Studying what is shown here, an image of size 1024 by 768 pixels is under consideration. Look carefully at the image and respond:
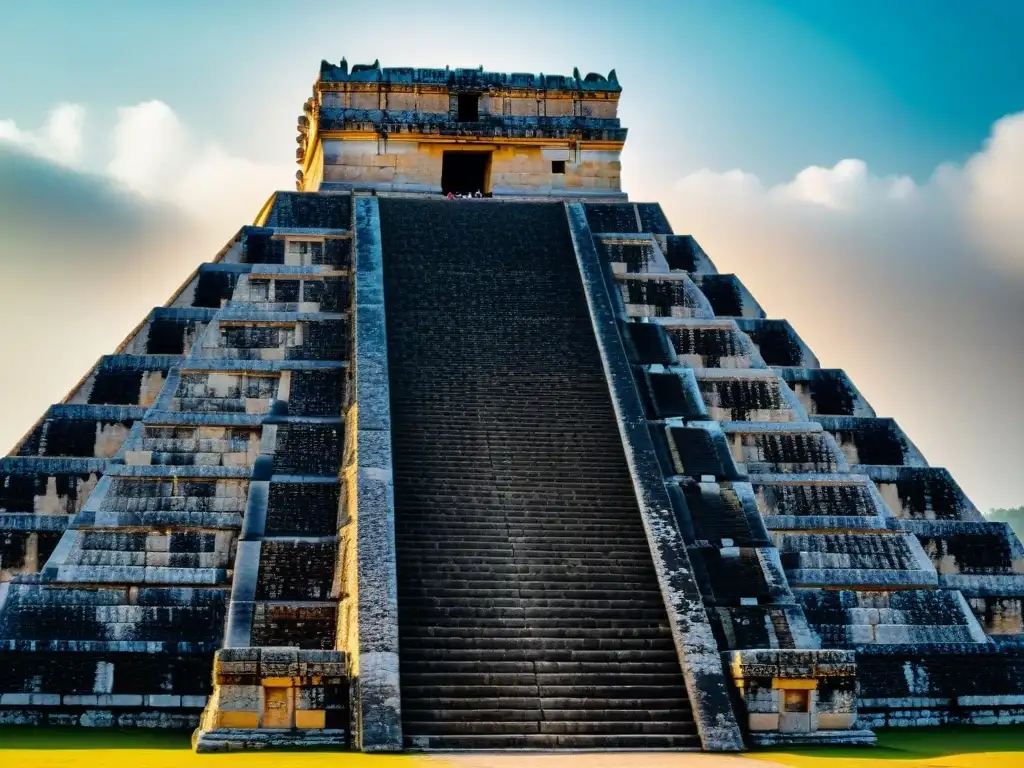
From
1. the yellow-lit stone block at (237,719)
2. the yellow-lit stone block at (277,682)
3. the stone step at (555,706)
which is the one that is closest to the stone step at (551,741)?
the stone step at (555,706)

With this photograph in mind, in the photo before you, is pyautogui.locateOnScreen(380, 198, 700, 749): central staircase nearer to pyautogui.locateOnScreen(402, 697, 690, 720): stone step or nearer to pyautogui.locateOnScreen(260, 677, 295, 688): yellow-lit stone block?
pyautogui.locateOnScreen(402, 697, 690, 720): stone step

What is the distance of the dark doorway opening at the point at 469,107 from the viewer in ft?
89.9

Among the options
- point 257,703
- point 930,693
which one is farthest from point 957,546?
point 257,703

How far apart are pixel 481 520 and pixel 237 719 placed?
4.26 m

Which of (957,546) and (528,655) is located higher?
(957,546)

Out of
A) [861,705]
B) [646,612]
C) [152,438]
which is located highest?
[152,438]

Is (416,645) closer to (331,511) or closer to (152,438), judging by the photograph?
(331,511)

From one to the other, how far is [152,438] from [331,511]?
2.82m

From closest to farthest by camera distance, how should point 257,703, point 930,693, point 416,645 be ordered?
point 257,703, point 416,645, point 930,693

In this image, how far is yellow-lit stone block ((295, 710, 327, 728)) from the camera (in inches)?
525

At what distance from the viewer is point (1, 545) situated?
686 inches

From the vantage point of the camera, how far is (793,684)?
1412 cm

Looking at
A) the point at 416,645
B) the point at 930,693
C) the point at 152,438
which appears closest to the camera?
the point at 416,645

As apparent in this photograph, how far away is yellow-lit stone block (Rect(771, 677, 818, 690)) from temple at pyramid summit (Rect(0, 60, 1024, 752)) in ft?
0.07
